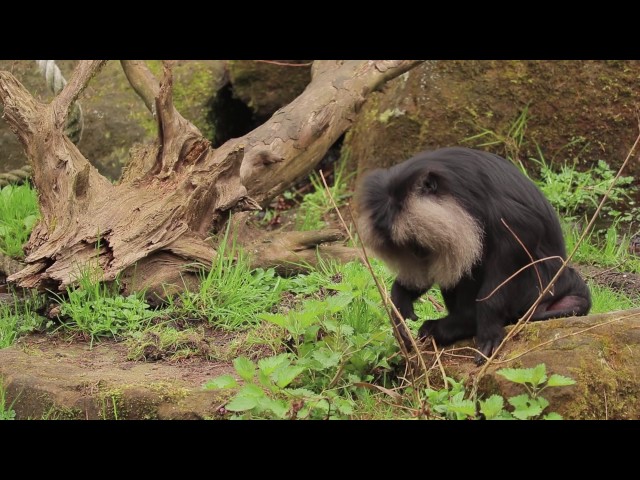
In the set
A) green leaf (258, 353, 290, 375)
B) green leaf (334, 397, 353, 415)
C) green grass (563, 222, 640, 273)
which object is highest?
green leaf (258, 353, 290, 375)

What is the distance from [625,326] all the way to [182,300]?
2.69 metres

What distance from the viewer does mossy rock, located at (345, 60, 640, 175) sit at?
7230 mm

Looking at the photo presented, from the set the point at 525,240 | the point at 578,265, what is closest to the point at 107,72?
the point at 578,265

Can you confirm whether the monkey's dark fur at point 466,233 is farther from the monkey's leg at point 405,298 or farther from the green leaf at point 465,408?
the green leaf at point 465,408

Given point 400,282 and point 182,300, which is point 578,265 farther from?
point 182,300

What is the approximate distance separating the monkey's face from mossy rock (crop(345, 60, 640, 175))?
3574 mm

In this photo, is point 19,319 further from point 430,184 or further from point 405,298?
point 430,184

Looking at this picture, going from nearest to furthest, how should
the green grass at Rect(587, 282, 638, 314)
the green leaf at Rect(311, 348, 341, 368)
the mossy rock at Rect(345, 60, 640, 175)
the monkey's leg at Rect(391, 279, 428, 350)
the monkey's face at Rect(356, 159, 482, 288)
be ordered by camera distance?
the monkey's face at Rect(356, 159, 482, 288)
the green leaf at Rect(311, 348, 341, 368)
the monkey's leg at Rect(391, 279, 428, 350)
the green grass at Rect(587, 282, 638, 314)
the mossy rock at Rect(345, 60, 640, 175)

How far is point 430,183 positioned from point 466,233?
11.8 inches

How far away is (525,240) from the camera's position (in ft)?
13.0

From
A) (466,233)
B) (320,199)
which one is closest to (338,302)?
(466,233)

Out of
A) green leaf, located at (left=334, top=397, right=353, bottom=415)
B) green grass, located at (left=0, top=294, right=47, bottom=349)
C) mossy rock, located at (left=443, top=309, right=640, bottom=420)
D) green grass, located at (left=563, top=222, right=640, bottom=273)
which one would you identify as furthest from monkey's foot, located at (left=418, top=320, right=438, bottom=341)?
green grass, located at (left=563, top=222, right=640, bottom=273)

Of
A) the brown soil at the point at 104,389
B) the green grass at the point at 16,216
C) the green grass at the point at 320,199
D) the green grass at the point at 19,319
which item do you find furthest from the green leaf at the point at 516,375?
the green grass at the point at 320,199

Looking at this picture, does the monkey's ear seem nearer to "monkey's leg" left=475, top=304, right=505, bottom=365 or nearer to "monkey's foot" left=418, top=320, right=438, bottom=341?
"monkey's leg" left=475, top=304, right=505, bottom=365
